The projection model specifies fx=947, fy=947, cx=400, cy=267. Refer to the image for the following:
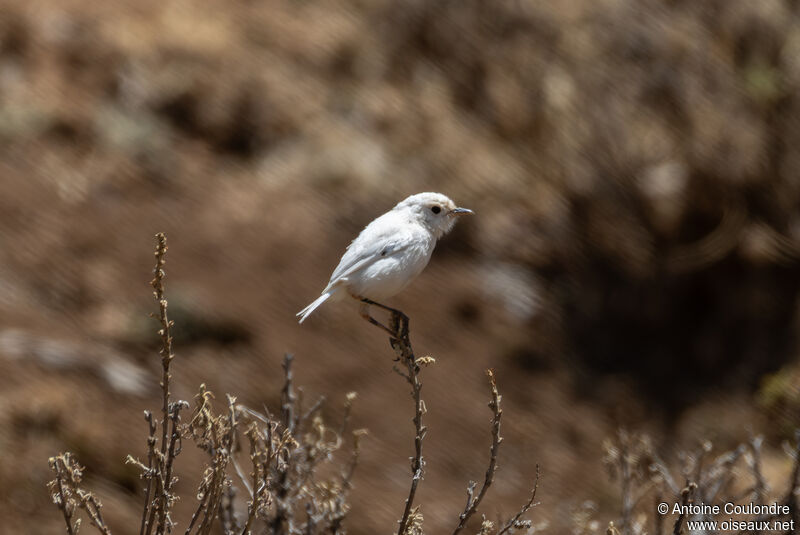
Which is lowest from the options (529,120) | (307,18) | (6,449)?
(6,449)

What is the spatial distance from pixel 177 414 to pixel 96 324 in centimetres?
573

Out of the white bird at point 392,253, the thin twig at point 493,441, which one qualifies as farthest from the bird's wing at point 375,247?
the thin twig at point 493,441

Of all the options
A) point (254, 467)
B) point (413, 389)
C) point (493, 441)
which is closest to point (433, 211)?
point (413, 389)

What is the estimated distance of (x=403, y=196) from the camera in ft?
32.2

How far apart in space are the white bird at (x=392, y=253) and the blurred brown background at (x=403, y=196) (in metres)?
4.34

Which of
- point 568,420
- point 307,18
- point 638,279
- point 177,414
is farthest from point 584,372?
point 177,414

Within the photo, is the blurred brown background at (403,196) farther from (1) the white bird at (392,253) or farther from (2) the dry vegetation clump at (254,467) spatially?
(1) the white bird at (392,253)

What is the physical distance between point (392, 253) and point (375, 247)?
0.31 feet

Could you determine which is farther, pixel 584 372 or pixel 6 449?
pixel 584 372

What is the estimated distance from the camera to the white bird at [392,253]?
3423 mm

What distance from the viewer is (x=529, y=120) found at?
1058cm

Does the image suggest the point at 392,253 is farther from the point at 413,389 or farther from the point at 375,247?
the point at 413,389

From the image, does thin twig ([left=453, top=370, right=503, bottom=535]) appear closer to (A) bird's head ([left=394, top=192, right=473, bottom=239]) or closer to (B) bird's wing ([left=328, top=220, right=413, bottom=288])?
(B) bird's wing ([left=328, top=220, right=413, bottom=288])

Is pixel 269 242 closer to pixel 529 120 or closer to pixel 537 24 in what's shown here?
pixel 529 120
